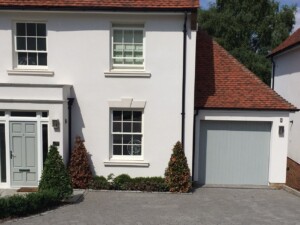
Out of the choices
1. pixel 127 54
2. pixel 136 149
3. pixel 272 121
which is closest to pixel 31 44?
pixel 127 54

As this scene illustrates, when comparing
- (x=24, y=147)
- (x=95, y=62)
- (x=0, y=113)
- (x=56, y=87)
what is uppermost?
(x=95, y=62)

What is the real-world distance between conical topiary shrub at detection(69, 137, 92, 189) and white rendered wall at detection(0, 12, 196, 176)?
0.40 meters

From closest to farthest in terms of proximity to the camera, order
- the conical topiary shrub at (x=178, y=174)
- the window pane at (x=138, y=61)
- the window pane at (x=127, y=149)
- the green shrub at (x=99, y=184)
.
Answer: the conical topiary shrub at (x=178, y=174), the green shrub at (x=99, y=184), the window pane at (x=138, y=61), the window pane at (x=127, y=149)

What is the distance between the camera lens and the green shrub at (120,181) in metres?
11.3

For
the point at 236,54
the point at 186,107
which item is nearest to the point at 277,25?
the point at 236,54

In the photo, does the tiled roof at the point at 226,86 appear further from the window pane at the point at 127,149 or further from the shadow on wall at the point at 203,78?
the window pane at the point at 127,149

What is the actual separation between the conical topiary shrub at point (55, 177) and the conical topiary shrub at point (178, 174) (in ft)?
11.0

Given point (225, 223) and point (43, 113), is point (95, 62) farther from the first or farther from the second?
point (225, 223)

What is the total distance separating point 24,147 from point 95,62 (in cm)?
374

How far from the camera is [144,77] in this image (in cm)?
1144

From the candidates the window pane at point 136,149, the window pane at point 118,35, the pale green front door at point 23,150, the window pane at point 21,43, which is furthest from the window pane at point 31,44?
the window pane at point 136,149

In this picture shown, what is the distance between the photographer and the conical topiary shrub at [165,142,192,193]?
11.1 m

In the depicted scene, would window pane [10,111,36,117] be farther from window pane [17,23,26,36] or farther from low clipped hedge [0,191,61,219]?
low clipped hedge [0,191,61,219]

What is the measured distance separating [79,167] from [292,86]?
510 inches
